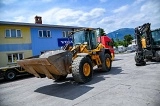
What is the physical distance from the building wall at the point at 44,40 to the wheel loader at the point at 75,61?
11.2m

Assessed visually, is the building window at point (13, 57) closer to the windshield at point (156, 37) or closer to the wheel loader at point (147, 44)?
the wheel loader at point (147, 44)

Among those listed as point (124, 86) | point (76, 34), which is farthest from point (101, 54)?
point (124, 86)

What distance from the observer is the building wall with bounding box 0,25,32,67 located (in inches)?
735

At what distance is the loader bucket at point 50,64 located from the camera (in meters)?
7.26

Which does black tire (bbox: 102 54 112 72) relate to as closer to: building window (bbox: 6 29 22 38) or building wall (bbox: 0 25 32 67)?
building wall (bbox: 0 25 32 67)

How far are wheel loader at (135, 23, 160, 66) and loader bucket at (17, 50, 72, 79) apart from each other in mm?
7313

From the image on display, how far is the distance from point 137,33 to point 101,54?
14.2 ft

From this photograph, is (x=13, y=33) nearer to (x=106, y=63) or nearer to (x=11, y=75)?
(x=11, y=75)

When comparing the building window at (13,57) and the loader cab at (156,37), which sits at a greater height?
the loader cab at (156,37)

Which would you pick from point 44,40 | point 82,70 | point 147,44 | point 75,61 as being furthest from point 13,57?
point 147,44

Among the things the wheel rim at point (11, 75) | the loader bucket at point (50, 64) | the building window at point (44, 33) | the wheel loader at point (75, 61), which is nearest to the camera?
the loader bucket at point (50, 64)

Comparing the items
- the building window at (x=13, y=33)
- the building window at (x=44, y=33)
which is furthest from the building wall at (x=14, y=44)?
the building window at (x=44, y=33)

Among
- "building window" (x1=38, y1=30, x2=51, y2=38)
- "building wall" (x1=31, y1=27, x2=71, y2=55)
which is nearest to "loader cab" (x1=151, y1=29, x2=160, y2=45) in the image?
"building wall" (x1=31, y1=27, x2=71, y2=55)

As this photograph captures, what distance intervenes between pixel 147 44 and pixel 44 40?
41.9 ft
